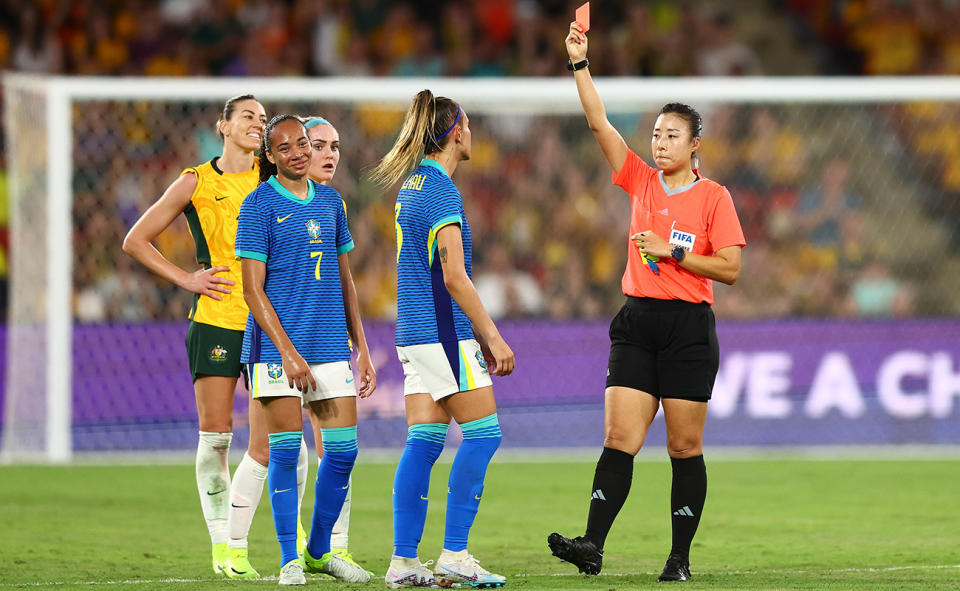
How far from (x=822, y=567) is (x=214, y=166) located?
3560 millimetres

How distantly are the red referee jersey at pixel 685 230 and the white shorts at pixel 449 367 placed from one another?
3.13 feet

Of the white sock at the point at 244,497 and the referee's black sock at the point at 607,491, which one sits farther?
the white sock at the point at 244,497

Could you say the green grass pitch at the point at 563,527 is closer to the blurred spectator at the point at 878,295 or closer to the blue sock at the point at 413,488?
the blue sock at the point at 413,488

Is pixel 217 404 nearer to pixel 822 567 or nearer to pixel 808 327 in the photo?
pixel 822 567

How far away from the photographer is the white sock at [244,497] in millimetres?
6215

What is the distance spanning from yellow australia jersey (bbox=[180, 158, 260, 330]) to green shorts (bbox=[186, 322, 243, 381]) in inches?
1.6

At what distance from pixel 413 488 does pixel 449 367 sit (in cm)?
54

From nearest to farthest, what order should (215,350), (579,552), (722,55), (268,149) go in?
(268,149) < (579,552) < (215,350) < (722,55)

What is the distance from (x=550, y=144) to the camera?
1517 centimetres

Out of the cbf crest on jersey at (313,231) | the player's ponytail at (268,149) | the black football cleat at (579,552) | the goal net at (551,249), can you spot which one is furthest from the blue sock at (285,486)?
the goal net at (551,249)

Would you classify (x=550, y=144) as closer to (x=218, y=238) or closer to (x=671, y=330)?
(x=218, y=238)

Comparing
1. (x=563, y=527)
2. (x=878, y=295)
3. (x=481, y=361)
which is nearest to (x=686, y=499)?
(x=481, y=361)

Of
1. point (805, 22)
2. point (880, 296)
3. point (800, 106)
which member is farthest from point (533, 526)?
point (805, 22)

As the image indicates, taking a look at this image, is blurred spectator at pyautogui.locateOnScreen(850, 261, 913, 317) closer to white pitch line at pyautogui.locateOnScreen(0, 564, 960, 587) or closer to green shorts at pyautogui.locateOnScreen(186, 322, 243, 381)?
white pitch line at pyautogui.locateOnScreen(0, 564, 960, 587)
